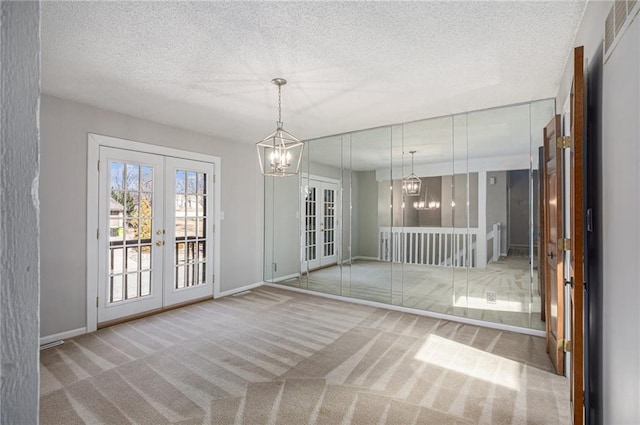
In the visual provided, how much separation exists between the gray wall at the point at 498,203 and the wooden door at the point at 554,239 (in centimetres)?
77

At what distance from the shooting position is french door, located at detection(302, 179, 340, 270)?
5309mm

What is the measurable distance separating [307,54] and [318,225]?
3.31 m

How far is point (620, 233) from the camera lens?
4.27 ft

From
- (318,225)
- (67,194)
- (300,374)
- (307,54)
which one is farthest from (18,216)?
(318,225)

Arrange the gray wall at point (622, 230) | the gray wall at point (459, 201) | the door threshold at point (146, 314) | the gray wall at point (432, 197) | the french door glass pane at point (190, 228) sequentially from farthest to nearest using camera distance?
the french door glass pane at point (190, 228)
the gray wall at point (432, 197)
the gray wall at point (459, 201)
the door threshold at point (146, 314)
the gray wall at point (622, 230)

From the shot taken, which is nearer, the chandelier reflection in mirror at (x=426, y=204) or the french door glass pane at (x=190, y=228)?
the chandelier reflection in mirror at (x=426, y=204)

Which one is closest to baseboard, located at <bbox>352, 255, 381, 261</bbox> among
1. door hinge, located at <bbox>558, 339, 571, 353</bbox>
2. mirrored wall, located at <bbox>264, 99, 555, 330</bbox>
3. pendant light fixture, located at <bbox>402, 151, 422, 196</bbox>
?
mirrored wall, located at <bbox>264, 99, 555, 330</bbox>

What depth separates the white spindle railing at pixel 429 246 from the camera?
4.01 meters

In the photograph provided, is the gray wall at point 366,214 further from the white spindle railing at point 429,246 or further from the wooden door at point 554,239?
the wooden door at point 554,239

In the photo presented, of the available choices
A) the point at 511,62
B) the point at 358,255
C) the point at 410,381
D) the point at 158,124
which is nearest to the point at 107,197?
the point at 158,124

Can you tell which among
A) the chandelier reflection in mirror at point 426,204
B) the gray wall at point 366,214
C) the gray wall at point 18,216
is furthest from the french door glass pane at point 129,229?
the gray wall at point 18,216

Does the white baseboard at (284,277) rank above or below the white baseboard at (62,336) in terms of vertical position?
above

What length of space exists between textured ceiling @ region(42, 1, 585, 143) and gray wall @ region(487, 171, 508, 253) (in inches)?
32.4

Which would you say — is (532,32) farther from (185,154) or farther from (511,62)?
(185,154)
